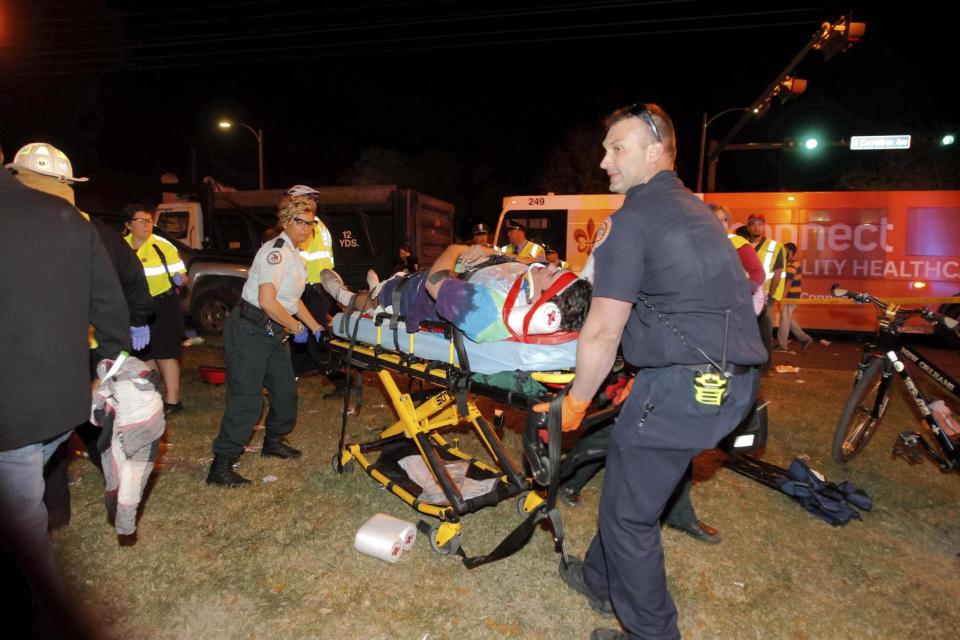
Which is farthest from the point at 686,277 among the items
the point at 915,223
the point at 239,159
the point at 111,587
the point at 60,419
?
the point at 239,159

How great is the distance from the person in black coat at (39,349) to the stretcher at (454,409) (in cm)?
154

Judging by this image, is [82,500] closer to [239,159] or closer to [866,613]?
[866,613]

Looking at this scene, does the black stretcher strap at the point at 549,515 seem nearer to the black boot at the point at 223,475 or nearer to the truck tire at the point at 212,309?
the black boot at the point at 223,475

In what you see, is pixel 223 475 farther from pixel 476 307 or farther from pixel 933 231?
pixel 933 231

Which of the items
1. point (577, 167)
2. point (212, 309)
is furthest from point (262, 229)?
point (577, 167)

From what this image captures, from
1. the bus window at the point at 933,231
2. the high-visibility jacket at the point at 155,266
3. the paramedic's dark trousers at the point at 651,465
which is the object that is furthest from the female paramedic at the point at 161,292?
the bus window at the point at 933,231

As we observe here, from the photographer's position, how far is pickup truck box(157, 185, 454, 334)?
376 inches

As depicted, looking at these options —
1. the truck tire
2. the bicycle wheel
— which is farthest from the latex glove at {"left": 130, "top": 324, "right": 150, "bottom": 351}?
the truck tire

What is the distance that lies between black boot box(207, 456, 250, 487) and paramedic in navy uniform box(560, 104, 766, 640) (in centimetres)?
290

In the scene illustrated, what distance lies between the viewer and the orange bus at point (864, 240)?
417 inches

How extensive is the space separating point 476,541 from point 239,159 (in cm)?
5517

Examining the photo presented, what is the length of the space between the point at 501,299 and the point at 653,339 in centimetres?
86

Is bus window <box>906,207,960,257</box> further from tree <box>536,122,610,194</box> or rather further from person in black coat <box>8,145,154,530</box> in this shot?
tree <box>536,122,610,194</box>

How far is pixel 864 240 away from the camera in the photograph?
11.0 m
